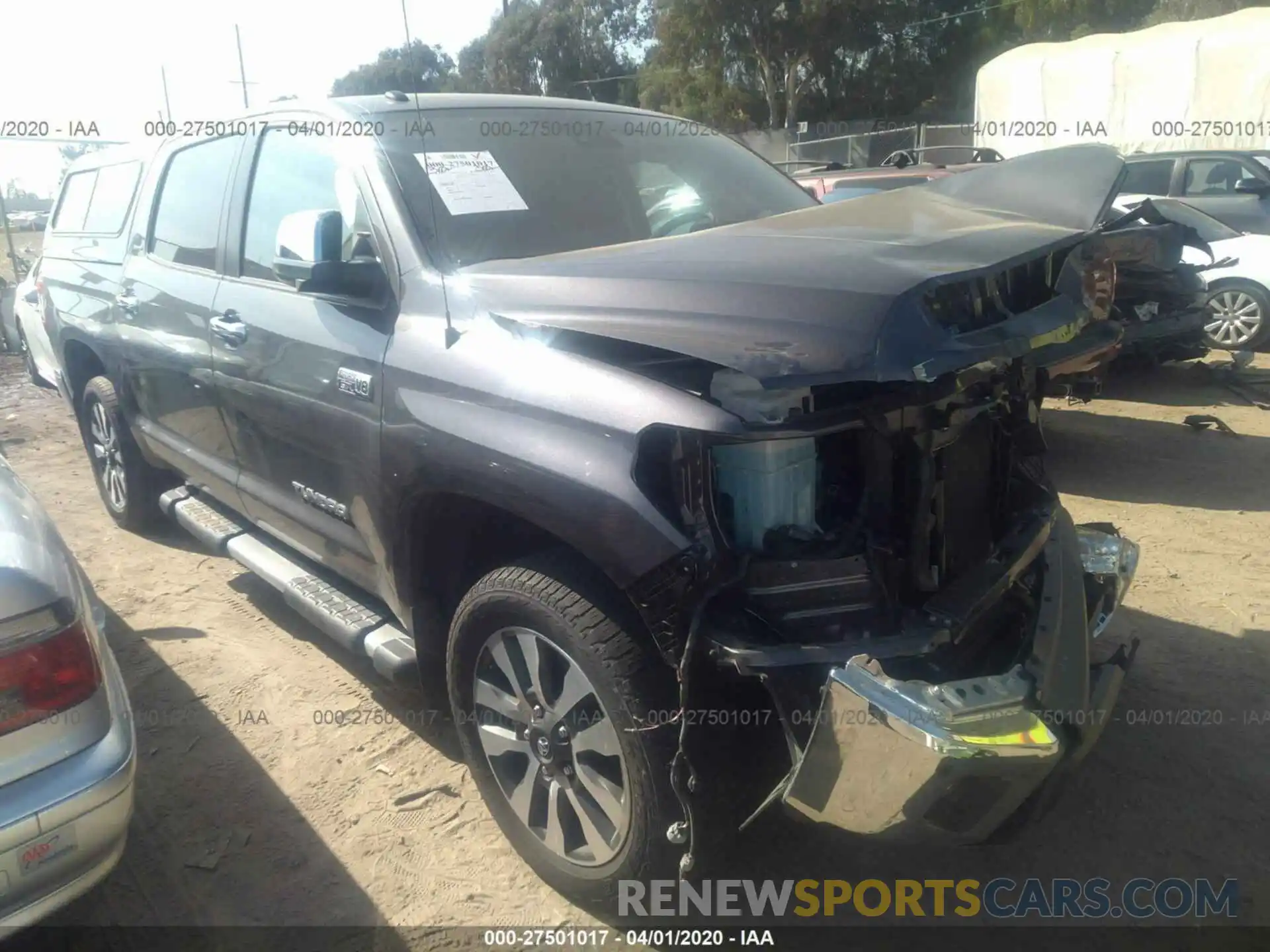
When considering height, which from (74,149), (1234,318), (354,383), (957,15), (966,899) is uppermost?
(957,15)

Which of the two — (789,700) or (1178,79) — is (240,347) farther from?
(1178,79)

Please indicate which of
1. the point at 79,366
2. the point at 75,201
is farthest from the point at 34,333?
the point at 79,366

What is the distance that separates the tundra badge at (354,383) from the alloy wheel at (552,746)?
31.1 inches

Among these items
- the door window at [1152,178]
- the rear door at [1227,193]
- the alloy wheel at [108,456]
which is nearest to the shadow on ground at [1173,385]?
the rear door at [1227,193]

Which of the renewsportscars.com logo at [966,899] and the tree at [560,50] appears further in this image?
the tree at [560,50]

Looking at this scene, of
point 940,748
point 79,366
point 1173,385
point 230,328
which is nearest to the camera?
point 940,748

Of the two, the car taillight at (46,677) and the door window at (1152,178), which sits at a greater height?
the door window at (1152,178)

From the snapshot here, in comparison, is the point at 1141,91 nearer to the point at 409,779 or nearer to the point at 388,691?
the point at 388,691

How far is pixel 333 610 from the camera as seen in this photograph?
3172mm

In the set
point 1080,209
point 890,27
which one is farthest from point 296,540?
point 890,27

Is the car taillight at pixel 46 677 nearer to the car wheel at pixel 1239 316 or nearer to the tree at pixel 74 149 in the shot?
the tree at pixel 74 149

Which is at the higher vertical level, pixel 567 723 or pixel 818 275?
pixel 818 275

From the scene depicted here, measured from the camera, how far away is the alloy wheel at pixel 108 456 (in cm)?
499

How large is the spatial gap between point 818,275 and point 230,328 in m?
2.23
